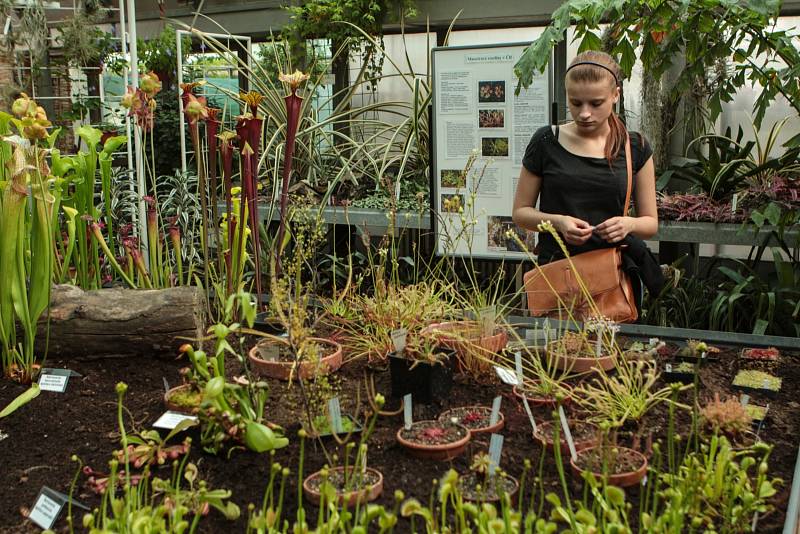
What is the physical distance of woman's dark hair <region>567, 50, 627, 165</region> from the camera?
2.34m

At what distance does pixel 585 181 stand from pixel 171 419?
4.61ft

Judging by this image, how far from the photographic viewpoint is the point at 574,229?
238 centimetres

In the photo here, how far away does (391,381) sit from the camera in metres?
2.26

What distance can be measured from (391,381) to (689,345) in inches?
37.5

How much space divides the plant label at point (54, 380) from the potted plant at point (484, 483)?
1318mm

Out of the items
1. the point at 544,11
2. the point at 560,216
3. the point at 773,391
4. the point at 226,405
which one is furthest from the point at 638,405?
the point at 544,11

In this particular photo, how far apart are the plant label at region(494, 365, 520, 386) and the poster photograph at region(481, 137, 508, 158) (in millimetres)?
1983

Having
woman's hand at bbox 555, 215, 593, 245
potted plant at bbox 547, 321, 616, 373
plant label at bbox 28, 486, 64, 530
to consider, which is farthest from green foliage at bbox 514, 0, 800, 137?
plant label at bbox 28, 486, 64, 530

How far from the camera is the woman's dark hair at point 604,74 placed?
2.34m

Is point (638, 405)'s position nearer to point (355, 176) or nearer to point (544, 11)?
point (355, 176)

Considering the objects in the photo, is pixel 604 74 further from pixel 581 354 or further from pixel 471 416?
pixel 471 416

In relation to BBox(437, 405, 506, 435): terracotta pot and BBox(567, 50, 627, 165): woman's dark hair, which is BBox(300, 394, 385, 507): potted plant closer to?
BBox(437, 405, 506, 435): terracotta pot

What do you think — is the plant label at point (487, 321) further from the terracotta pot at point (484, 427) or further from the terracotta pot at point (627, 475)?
the terracotta pot at point (627, 475)

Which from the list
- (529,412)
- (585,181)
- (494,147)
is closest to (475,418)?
(529,412)
